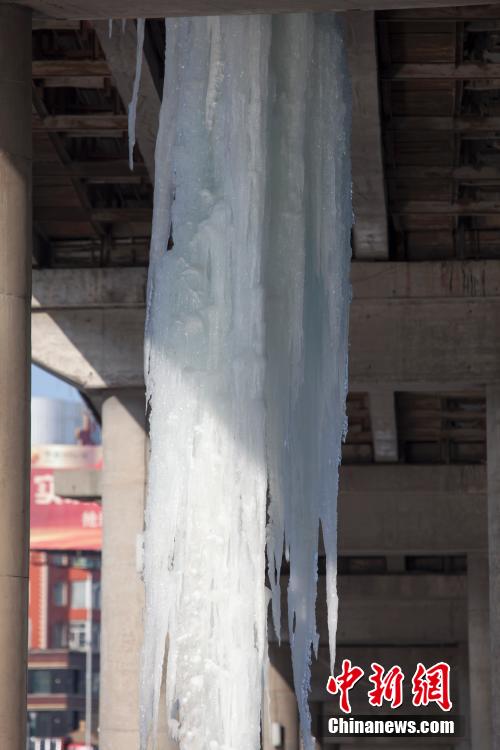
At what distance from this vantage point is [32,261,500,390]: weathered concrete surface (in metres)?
21.1

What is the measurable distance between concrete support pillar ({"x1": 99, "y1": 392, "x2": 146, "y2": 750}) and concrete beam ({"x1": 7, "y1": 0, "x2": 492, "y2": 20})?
12.6 meters

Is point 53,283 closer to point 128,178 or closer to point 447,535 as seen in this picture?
point 128,178

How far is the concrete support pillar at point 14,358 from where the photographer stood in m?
9.51

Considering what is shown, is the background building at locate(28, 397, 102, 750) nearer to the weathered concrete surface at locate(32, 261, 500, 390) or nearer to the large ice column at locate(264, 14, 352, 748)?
the weathered concrete surface at locate(32, 261, 500, 390)

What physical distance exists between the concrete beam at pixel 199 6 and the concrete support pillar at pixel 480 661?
2711 cm

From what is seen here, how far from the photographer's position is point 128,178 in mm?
19500

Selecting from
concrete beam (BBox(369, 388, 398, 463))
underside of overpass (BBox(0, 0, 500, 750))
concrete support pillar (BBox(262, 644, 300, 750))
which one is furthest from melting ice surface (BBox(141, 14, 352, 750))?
concrete support pillar (BBox(262, 644, 300, 750))

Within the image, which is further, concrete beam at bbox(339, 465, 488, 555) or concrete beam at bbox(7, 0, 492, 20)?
concrete beam at bbox(339, 465, 488, 555)

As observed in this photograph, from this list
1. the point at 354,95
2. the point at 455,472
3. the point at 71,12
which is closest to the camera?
the point at 71,12

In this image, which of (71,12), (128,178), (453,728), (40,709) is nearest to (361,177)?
(128,178)

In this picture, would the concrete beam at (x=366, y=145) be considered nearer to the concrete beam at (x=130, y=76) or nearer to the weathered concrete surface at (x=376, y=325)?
the weathered concrete surface at (x=376, y=325)

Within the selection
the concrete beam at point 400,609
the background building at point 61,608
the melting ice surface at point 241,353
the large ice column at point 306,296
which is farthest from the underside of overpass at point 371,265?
the background building at point 61,608

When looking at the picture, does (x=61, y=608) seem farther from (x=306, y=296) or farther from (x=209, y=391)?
(x=209, y=391)

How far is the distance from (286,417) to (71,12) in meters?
3.08
